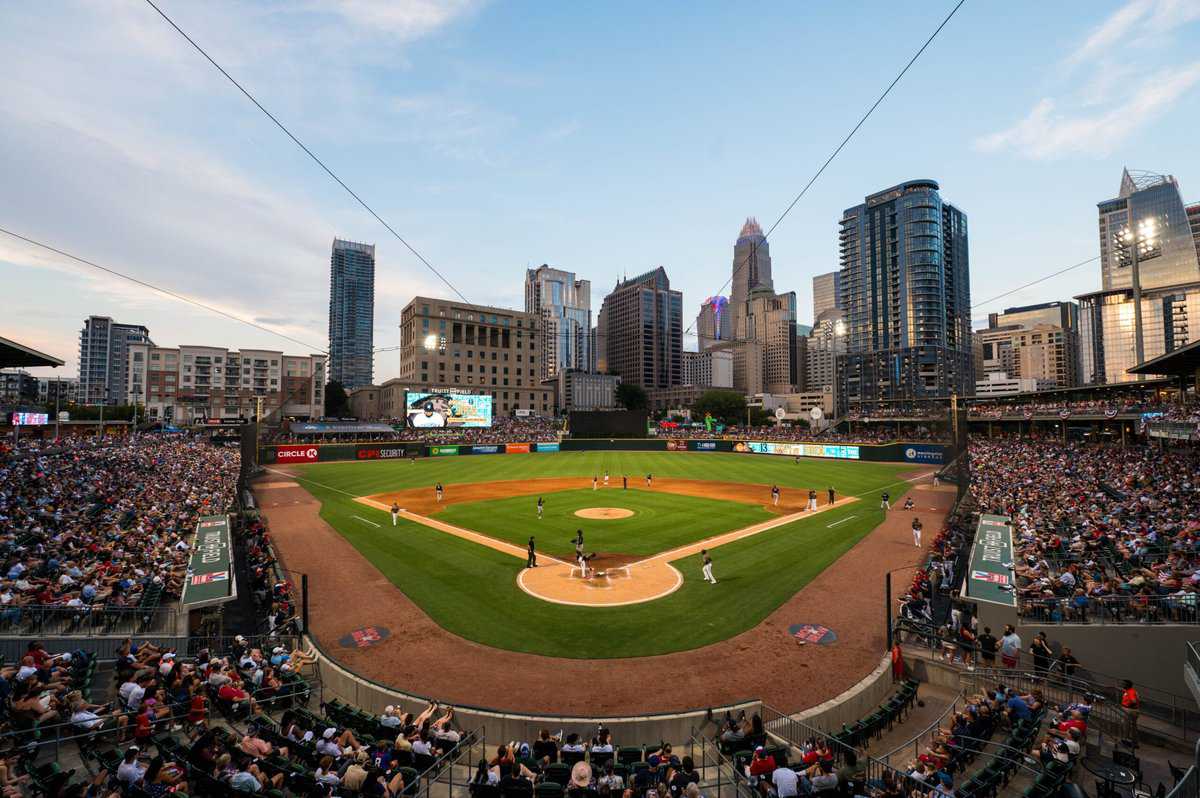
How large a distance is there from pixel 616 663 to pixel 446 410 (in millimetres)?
71665

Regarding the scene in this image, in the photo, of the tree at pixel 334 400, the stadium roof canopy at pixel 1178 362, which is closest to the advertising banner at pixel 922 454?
the stadium roof canopy at pixel 1178 362

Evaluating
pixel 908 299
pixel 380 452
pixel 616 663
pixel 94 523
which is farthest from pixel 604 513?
pixel 908 299

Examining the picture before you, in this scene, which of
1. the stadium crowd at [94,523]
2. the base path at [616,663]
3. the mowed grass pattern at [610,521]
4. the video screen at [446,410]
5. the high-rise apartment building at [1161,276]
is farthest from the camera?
the high-rise apartment building at [1161,276]

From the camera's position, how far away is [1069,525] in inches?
891

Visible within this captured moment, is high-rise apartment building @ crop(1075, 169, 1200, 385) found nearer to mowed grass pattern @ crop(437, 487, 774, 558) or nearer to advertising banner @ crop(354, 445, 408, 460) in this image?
mowed grass pattern @ crop(437, 487, 774, 558)

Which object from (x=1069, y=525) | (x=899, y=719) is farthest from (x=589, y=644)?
(x=1069, y=525)

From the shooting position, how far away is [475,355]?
384 ft

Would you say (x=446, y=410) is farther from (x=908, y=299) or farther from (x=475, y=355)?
(x=908, y=299)

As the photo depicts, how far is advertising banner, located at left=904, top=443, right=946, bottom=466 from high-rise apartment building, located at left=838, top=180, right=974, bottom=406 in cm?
8657

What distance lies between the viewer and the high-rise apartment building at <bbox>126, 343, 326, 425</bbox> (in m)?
116

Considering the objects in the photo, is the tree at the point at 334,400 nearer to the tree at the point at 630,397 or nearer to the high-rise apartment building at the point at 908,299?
the tree at the point at 630,397

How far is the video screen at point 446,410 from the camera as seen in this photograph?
79188 millimetres

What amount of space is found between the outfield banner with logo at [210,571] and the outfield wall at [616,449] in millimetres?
42908

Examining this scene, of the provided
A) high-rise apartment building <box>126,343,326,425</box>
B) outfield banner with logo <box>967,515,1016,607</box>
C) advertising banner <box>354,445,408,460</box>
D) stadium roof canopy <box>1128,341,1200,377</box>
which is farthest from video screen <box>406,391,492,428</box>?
stadium roof canopy <box>1128,341,1200,377</box>
